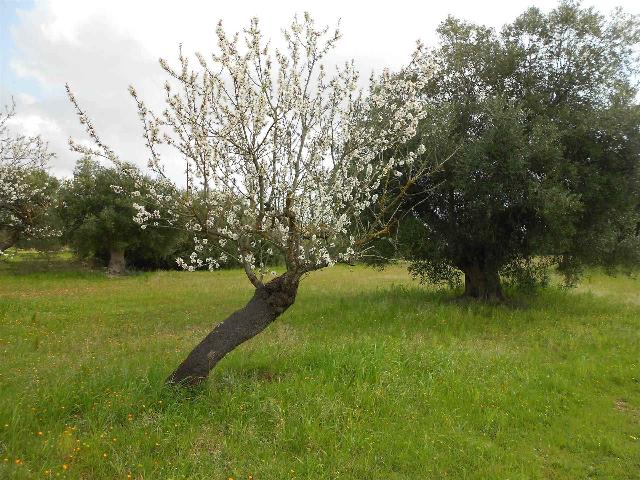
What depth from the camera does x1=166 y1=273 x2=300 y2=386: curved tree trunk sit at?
7.57m

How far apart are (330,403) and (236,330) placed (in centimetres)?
200

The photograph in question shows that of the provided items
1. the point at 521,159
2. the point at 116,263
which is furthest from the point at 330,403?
the point at 116,263

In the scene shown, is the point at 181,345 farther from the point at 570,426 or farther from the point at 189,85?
the point at 570,426

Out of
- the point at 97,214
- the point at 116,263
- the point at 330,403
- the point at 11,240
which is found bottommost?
the point at 330,403

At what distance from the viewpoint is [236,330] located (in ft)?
25.9

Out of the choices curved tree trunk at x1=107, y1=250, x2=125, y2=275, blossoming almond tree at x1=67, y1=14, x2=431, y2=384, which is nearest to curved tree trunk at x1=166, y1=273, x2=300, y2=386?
blossoming almond tree at x1=67, y1=14, x2=431, y2=384

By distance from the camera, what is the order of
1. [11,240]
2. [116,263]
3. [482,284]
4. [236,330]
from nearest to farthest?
[236,330] → [482,284] → [11,240] → [116,263]

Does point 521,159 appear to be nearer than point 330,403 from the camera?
No

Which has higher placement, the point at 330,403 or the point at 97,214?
the point at 97,214

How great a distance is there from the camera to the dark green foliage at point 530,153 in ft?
44.5

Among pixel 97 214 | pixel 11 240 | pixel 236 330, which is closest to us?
pixel 236 330

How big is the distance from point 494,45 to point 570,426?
43.5ft

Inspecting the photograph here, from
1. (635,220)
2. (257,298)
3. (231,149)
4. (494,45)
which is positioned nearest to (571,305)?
(635,220)

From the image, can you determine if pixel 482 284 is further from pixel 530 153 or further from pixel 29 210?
pixel 29 210
